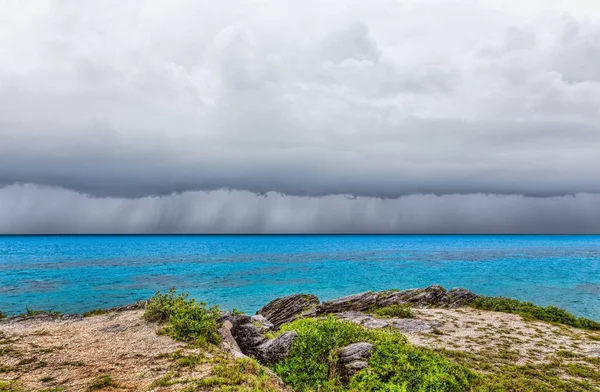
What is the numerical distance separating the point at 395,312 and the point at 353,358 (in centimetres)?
1547

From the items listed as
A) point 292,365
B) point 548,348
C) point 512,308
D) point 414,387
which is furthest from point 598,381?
point 512,308

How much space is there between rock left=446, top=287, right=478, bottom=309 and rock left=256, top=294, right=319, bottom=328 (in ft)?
45.0

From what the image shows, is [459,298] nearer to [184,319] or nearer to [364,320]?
[364,320]

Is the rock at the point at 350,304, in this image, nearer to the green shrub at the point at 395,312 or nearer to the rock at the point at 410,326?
the green shrub at the point at 395,312

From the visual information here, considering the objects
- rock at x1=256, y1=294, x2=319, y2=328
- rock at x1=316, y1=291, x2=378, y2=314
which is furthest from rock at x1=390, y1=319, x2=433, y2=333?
rock at x1=256, y1=294, x2=319, y2=328

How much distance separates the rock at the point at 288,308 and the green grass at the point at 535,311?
16552mm

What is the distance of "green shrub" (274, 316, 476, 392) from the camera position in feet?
41.0

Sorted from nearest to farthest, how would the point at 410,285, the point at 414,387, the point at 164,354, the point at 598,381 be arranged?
the point at 414,387
the point at 164,354
the point at 598,381
the point at 410,285

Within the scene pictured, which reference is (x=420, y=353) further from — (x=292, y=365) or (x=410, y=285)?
(x=410, y=285)

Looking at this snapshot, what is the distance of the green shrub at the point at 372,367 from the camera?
1251 centimetres

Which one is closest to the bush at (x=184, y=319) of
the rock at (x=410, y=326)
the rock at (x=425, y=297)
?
the rock at (x=410, y=326)

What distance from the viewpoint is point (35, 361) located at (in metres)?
14.4

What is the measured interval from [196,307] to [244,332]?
3.12 m

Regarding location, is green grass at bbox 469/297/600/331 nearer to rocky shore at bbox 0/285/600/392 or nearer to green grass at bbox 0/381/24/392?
rocky shore at bbox 0/285/600/392
